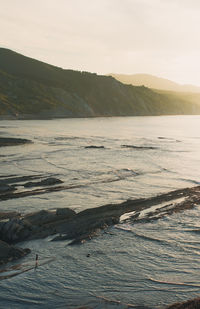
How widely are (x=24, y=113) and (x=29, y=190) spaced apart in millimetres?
135304

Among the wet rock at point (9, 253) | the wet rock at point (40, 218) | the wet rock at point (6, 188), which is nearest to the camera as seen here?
the wet rock at point (9, 253)

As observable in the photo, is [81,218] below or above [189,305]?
above

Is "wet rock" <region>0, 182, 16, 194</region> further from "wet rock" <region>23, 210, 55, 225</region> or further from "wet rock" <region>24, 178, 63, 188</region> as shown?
"wet rock" <region>23, 210, 55, 225</region>

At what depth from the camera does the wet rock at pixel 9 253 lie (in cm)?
A: 1246

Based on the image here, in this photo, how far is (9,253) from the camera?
12703 millimetres

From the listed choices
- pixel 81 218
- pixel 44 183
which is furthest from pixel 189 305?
pixel 44 183

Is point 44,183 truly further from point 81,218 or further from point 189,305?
point 189,305

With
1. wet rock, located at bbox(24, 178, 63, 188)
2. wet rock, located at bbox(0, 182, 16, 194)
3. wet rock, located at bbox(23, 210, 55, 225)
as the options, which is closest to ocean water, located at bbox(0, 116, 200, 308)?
wet rock, located at bbox(24, 178, 63, 188)

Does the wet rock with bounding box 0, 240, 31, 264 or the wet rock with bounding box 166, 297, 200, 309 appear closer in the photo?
the wet rock with bounding box 166, 297, 200, 309

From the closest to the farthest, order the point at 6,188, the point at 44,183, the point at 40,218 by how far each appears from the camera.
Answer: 1. the point at 40,218
2. the point at 6,188
3. the point at 44,183

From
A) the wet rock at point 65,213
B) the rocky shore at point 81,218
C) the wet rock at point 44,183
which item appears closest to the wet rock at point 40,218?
the rocky shore at point 81,218

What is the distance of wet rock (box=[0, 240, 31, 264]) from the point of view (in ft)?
40.9

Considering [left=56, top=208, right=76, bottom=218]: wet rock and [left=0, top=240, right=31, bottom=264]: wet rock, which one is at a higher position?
[left=56, top=208, right=76, bottom=218]: wet rock

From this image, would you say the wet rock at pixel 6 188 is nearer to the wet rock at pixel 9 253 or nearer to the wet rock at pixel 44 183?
the wet rock at pixel 44 183
